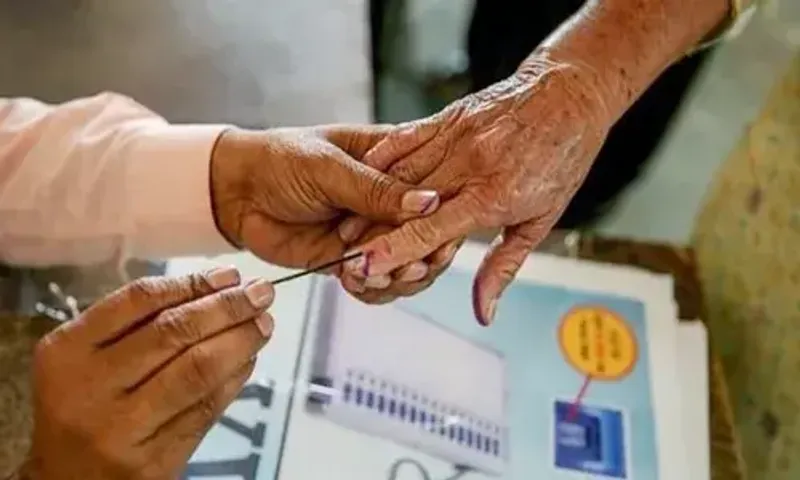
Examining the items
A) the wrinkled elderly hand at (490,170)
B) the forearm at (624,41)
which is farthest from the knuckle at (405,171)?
the forearm at (624,41)

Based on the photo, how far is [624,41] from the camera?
0.83m

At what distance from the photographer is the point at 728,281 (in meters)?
0.94

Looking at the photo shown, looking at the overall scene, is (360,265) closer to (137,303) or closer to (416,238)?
(416,238)

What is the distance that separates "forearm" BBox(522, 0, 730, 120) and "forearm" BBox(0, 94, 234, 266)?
0.81 feet

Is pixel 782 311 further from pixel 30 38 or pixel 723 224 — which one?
pixel 30 38

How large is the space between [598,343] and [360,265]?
0.70 feet

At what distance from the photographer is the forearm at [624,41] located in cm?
82

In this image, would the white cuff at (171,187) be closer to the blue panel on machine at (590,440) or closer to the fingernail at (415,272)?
the fingernail at (415,272)

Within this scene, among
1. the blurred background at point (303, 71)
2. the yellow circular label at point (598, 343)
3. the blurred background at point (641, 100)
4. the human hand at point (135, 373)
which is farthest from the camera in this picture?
the blurred background at point (303, 71)

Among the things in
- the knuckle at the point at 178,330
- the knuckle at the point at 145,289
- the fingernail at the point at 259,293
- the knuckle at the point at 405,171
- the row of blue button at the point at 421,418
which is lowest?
the row of blue button at the point at 421,418

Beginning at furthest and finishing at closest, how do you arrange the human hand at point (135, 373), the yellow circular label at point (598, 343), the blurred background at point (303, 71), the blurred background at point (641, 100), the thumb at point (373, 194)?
the blurred background at point (303, 71) → the blurred background at point (641, 100) → the yellow circular label at point (598, 343) → the thumb at point (373, 194) → the human hand at point (135, 373)

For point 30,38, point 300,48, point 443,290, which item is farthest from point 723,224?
point 30,38

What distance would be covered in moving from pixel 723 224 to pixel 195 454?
0.44m

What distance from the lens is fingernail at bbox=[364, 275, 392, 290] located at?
76cm
